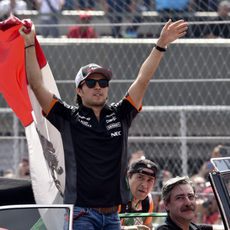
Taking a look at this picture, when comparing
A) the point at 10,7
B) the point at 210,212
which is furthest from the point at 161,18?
the point at 210,212

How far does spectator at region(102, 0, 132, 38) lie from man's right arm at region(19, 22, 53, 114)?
4391 mm

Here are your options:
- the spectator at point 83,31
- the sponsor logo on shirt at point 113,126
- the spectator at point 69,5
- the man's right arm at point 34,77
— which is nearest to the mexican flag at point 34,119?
the man's right arm at point 34,77

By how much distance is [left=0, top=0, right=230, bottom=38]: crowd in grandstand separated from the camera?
10073 mm

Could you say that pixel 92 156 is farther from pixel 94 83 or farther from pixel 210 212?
pixel 210 212

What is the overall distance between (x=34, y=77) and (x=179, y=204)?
3.88 ft

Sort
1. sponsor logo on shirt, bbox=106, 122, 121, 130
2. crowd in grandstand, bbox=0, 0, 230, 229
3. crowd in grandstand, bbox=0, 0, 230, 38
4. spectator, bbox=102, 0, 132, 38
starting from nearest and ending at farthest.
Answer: sponsor logo on shirt, bbox=106, 122, 121, 130
crowd in grandstand, bbox=0, 0, 230, 229
crowd in grandstand, bbox=0, 0, 230, 38
spectator, bbox=102, 0, 132, 38

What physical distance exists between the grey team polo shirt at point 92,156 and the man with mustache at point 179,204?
338 millimetres

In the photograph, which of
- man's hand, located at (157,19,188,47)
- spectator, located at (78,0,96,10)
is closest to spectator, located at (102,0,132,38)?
spectator, located at (78,0,96,10)

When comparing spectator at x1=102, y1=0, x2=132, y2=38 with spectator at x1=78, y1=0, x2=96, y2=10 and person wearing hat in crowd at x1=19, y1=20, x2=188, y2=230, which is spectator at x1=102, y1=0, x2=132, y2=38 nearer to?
spectator at x1=78, y1=0, x2=96, y2=10

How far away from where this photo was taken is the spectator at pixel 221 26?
9.91 metres

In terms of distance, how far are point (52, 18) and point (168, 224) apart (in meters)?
5.37

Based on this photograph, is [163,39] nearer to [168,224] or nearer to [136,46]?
[168,224]

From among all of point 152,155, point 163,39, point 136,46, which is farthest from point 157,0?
point 163,39

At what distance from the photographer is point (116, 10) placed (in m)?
10.6
